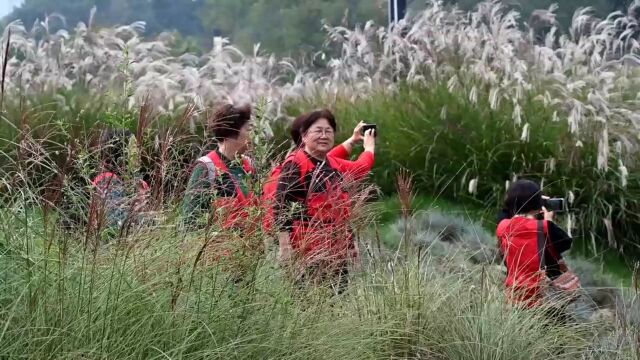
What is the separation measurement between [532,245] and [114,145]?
2268mm

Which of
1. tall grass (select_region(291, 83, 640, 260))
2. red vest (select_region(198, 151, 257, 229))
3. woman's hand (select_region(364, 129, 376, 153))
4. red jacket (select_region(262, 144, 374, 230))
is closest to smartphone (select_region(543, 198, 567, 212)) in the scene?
red jacket (select_region(262, 144, 374, 230))

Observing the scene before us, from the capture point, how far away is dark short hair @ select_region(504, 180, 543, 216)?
577cm

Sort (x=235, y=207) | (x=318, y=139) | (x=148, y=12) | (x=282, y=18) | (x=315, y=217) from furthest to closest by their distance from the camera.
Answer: (x=282, y=18), (x=148, y=12), (x=318, y=139), (x=315, y=217), (x=235, y=207)

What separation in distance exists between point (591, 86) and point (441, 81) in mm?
1232

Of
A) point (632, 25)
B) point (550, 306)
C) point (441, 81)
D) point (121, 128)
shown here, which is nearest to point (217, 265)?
point (121, 128)

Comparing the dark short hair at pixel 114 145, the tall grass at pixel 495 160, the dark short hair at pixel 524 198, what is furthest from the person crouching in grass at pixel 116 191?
the tall grass at pixel 495 160

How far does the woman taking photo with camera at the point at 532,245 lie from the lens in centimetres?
534

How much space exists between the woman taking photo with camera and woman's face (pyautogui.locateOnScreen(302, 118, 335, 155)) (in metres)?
0.93

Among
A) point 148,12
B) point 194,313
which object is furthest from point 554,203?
point 148,12

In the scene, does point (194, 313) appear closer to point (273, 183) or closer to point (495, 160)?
point (273, 183)

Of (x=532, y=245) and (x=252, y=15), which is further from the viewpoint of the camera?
(x=252, y=15)

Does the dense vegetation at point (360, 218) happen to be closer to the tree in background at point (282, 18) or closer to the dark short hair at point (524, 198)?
the dark short hair at point (524, 198)

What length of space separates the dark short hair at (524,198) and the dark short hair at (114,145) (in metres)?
2.18

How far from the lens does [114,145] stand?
4.23 meters
